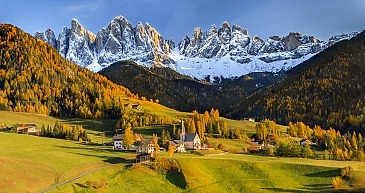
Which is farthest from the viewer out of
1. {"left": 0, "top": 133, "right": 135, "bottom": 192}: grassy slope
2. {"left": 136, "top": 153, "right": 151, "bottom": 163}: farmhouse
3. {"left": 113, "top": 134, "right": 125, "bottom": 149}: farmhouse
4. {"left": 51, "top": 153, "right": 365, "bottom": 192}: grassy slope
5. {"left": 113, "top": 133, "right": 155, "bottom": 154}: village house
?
{"left": 113, "top": 134, "right": 125, "bottom": 149}: farmhouse

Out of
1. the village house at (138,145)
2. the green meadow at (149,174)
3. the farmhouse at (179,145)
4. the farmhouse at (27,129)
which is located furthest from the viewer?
the farmhouse at (27,129)

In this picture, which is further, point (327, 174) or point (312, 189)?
point (327, 174)

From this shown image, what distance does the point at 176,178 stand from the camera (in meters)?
115

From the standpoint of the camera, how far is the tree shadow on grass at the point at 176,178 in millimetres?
111325

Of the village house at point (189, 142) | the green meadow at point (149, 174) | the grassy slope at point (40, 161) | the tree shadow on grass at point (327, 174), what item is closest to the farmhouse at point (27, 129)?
the grassy slope at point (40, 161)

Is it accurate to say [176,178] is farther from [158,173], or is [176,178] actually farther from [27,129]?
[27,129]

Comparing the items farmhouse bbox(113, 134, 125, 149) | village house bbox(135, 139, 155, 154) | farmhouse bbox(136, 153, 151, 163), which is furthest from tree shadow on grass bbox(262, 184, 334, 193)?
farmhouse bbox(113, 134, 125, 149)

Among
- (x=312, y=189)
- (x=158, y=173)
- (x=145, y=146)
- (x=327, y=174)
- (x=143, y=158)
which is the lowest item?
(x=312, y=189)

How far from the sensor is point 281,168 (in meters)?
125

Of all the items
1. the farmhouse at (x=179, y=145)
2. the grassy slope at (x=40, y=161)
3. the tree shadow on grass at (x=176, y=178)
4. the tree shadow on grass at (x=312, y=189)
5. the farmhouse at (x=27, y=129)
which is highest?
the farmhouse at (x=27, y=129)

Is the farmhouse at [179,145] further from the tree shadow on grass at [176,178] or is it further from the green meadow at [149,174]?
the tree shadow on grass at [176,178]

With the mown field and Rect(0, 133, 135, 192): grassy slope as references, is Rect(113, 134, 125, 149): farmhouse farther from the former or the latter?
the mown field

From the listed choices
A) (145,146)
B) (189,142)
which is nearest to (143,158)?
(145,146)

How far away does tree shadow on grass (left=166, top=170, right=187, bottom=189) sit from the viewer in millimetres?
111325
